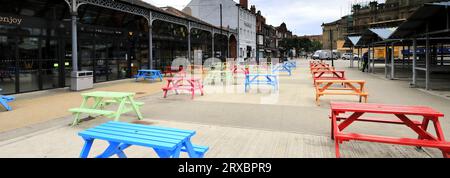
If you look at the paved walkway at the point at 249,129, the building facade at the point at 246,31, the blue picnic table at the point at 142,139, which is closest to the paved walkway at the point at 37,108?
the paved walkway at the point at 249,129

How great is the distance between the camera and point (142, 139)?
11.1 feet

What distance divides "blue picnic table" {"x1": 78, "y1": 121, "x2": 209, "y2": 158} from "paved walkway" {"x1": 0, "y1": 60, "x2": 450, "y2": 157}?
1039 millimetres

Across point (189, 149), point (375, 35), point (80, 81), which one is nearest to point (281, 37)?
point (375, 35)

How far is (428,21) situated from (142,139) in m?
12.4

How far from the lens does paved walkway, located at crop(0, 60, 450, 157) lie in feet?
16.1

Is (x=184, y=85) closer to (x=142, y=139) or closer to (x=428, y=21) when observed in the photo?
(x=142, y=139)

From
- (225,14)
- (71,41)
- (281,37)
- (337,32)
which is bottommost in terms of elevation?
(71,41)

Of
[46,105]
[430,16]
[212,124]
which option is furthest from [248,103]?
[430,16]

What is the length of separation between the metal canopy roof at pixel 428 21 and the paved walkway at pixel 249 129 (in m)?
2.77

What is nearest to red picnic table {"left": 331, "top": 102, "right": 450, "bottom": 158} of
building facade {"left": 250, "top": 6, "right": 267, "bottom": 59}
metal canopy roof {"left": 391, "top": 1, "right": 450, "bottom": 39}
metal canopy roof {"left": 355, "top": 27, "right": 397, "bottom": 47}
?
metal canopy roof {"left": 391, "top": 1, "right": 450, "bottom": 39}

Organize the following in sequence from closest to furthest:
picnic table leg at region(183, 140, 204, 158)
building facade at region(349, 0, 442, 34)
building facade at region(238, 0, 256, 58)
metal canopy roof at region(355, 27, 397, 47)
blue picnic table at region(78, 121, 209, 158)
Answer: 1. blue picnic table at region(78, 121, 209, 158)
2. picnic table leg at region(183, 140, 204, 158)
3. metal canopy roof at region(355, 27, 397, 47)
4. building facade at region(238, 0, 256, 58)
5. building facade at region(349, 0, 442, 34)

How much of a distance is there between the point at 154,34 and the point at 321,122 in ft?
56.6

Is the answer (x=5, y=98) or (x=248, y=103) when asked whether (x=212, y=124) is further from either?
(x=5, y=98)

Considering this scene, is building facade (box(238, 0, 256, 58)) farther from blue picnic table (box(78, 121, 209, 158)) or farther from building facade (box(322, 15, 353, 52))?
blue picnic table (box(78, 121, 209, 158))
